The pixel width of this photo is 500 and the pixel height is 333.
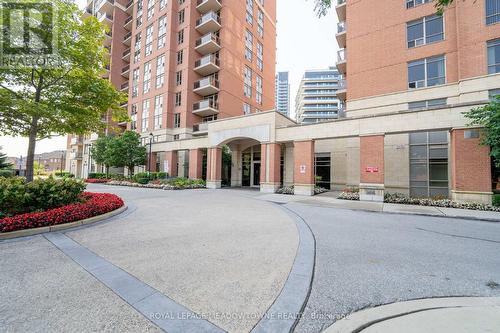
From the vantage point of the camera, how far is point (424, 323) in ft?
7.93

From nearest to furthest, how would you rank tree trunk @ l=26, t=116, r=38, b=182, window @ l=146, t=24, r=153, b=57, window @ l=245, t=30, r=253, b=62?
1. tree trunk @ l=26, t=116, r=38, b=182
2. window @ l=146, t=24, r=153, b=57
3. window @ l=245, t=30, r=253, b=62

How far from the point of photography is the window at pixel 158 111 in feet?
101

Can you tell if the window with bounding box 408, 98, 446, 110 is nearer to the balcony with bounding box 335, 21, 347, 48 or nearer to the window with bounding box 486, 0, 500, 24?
the window with bounding box 486, 0, 500, 24

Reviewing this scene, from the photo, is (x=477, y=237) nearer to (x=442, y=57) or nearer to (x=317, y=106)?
(x=442, y=57)

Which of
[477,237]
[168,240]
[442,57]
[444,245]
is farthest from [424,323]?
[442,57]

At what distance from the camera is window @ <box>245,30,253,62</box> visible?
34.0 m

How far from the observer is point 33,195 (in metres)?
6.81

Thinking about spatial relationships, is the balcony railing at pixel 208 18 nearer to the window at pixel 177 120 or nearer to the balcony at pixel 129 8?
the window at pixel 177 120

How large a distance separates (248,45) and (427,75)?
26397 millimetres

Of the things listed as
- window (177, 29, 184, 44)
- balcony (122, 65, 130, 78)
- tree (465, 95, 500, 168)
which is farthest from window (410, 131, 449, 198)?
balcony (122, 65, 130, 78)

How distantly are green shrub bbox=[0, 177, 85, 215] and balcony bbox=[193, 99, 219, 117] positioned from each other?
21751mm

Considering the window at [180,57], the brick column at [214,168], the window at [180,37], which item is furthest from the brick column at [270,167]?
the window at [180,37]

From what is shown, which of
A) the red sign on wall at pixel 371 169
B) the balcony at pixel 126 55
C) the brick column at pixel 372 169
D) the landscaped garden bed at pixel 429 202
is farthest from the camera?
the balcony at pixel 126 55

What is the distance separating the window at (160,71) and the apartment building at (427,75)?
24.8 metres
